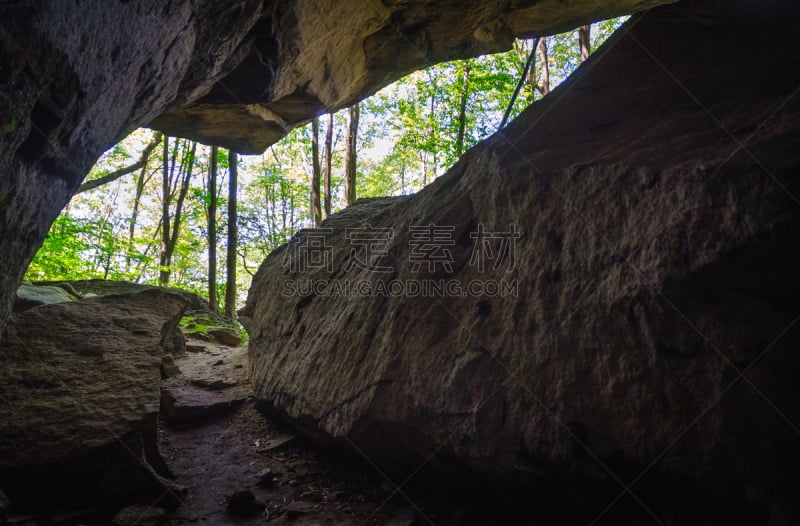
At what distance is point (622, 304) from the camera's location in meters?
2.56

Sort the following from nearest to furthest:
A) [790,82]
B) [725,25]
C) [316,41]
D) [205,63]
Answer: [790,82], [725,25], [205,63], [316,41]

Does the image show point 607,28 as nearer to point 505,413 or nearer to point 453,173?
point 453,173

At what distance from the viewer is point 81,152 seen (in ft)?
10.3

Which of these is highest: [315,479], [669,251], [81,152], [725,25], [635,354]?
[725,25]

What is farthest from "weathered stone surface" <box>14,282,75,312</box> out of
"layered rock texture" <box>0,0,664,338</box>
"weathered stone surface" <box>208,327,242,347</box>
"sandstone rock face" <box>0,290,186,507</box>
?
"weathered stone surface" <box>208,327,242,347</box>

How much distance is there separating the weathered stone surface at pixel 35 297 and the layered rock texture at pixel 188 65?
3.58m

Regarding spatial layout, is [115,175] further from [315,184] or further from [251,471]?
[251,471]

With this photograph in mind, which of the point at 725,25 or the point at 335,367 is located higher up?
the point at 725,25

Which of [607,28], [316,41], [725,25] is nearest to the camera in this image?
[725,25]

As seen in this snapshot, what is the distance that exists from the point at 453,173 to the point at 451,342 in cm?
222

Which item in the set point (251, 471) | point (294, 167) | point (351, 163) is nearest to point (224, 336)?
point (251, 471)

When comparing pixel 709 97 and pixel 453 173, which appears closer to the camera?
pixel 709 97

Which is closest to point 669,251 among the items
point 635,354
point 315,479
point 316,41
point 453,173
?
point 635,354

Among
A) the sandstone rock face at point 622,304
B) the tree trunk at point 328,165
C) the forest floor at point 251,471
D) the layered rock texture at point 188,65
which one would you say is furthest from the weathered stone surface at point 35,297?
the tree trunk at point 328,165
